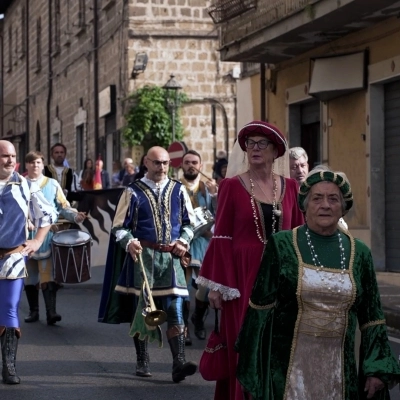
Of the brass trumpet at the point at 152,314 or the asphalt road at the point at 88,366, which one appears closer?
the asphalt road at the point at 88,366

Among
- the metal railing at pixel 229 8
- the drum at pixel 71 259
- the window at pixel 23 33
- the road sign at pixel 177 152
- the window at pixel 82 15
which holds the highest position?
the window at pixel 23 33

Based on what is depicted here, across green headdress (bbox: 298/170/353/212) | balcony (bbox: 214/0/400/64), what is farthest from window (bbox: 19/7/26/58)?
green headdress (bbox: 298/170/353/212)

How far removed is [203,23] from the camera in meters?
27.0

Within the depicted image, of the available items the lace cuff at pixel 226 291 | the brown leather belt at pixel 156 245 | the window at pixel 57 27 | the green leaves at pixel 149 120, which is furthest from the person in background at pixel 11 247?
the window at pixel 57 27

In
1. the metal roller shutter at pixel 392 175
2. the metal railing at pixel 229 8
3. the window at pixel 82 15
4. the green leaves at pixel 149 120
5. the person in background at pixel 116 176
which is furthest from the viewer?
the window at pixel 82 15

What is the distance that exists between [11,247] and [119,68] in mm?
18909

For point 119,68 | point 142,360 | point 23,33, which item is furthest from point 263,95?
point 23,33

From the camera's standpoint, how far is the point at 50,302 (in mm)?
12656

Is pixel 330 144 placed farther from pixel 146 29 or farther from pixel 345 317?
pixel 345 317

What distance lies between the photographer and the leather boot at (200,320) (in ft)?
37.1

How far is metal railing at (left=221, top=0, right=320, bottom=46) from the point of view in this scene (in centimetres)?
1709

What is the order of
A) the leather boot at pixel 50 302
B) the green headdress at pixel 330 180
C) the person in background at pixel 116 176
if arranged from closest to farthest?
the green headdress at pixel 330 180 → the leather boot at pixel 50 302 → the person in background at pixel 116 176

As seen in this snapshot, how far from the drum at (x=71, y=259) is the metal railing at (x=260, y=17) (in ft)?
18.5

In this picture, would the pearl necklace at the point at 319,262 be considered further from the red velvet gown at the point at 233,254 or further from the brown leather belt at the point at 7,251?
the brown leather belt at the point at 7,251
